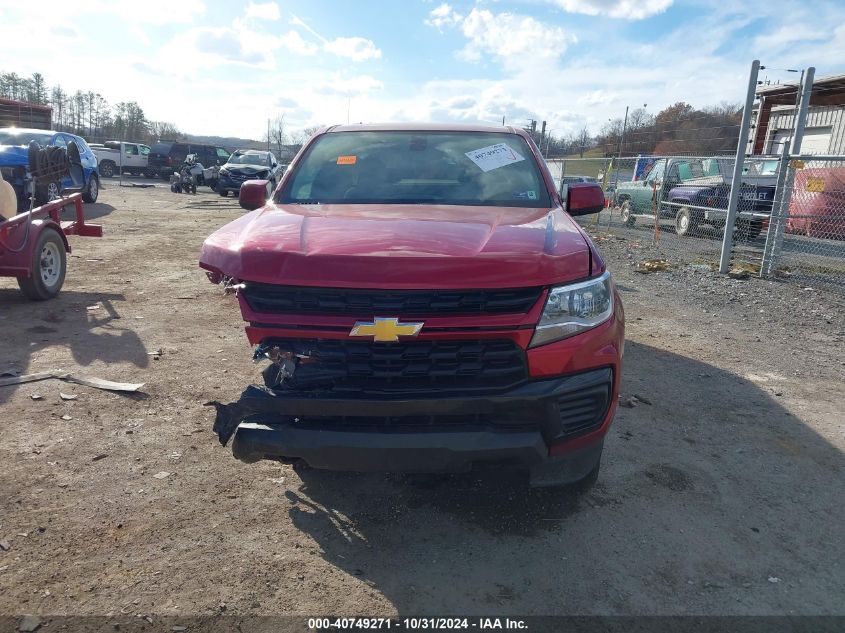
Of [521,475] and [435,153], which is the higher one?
[435,153]

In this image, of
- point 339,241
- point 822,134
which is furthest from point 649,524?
point 822,134

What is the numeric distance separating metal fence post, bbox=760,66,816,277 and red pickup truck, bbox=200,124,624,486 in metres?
7.24

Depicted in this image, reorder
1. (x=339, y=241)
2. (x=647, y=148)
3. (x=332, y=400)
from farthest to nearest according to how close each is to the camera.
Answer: (x=647, y=148) → (x=339, y=241) → (x=332, y=400)

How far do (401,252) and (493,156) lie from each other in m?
1.69

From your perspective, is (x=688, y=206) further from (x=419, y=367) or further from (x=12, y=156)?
(x=12, y=156)

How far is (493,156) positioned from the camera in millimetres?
3801

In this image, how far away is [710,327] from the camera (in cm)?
635

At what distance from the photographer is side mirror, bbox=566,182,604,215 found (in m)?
3.75

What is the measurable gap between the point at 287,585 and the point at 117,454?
59.1 inches

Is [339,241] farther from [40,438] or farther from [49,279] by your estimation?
[49,279]

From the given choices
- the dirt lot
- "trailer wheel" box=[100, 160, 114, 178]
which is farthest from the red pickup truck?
"trailer wheel" box=[100, 160, 114, 178]

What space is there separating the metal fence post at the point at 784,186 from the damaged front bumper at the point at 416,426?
24.6 ft

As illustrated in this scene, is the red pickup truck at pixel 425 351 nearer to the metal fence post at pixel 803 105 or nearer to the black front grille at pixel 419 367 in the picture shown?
the black front grille at pixel 419 367

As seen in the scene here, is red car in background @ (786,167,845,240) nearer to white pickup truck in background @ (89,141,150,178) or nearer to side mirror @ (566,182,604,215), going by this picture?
Answer: side mirror @ (566,182,604,215)
